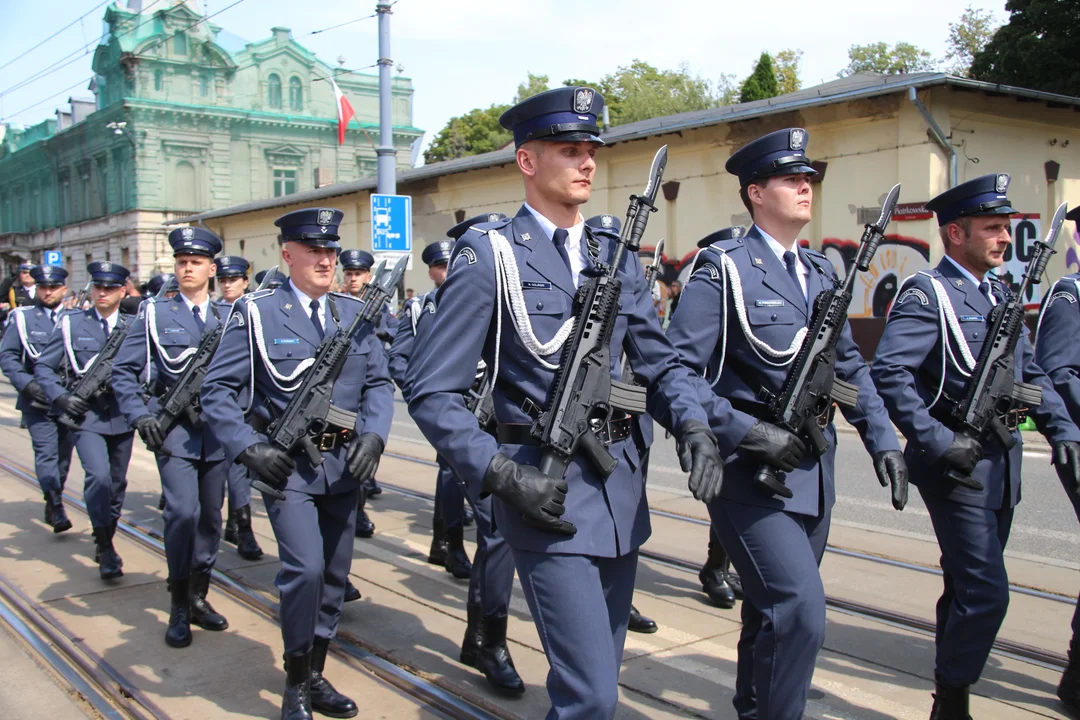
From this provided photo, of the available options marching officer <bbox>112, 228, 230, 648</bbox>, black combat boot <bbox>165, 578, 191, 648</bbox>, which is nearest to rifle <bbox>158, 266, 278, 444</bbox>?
marching officer <bbox>112, 228, 230, 648</bbox>

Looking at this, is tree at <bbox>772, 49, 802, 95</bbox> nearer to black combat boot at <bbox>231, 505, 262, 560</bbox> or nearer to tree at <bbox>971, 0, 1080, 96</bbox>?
tree at <bbox>971, 0, 1080, 96</bbox>

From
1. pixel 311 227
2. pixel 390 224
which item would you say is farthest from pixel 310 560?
pixel 390 224

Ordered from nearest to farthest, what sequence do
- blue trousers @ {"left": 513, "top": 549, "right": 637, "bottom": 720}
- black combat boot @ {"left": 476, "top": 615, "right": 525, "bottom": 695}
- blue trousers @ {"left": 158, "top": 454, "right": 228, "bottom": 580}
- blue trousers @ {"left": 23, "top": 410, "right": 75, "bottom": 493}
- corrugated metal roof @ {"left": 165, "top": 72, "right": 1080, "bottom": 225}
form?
blue trousers @ {"left": 513, "top": 549, "right": 637, "bottom": 720} → black combat boot @ {"left": 476, "top": 615, "right": 525, "bottom": 695} → blue trousers @ {"left": 158, "top": 454, "right": 228, "bottom": 580} → blue trousers @ {"left": 23, "top": 410, "right": 75, "bottom": 493} → corrugated metal roof @ {"left": 165, "top": 72, "right": 1080, "bottom": 225}

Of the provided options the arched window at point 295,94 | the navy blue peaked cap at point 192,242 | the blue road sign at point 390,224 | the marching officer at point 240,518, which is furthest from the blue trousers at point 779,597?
the arched window at point 295,94

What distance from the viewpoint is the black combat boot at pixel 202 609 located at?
215 inches

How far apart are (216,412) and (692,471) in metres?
2.30

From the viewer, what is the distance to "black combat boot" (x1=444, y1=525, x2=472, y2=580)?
20.6 ft

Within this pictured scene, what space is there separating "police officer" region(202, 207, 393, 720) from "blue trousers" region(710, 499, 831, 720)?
1.55m

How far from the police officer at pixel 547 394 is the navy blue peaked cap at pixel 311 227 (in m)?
1.56

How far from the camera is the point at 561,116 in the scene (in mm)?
3057

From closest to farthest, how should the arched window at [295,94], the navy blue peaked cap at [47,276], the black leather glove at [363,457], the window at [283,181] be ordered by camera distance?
the black leather glove at [363,457], the navy blue peaked cap at [47,276], the window at [283,181], the arched window at [295,94]

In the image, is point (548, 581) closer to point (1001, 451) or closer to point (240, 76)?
point (1001, 451)

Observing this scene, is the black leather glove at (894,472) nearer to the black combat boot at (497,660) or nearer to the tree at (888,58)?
the black combat boot at (497,660)

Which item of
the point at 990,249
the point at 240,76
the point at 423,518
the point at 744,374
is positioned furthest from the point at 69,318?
the point at 240,76
